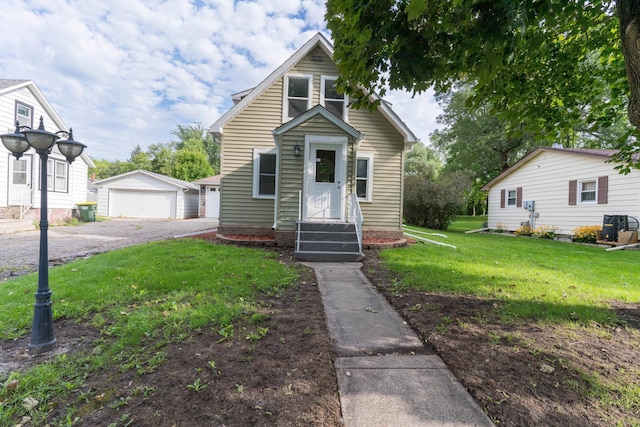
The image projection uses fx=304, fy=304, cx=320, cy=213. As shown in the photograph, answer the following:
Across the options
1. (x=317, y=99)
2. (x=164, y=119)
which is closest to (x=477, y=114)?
(x=317, y=99)

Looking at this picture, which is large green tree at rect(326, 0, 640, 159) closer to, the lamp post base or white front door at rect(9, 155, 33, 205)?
the lamp post base

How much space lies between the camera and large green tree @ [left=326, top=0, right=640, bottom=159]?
269 cm

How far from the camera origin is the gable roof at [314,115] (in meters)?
8.34

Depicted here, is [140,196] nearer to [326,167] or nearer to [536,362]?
[326,167]

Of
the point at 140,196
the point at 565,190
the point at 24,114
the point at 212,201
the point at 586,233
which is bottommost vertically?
the point at 586,233

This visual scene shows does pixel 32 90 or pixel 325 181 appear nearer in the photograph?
pixel 325 181

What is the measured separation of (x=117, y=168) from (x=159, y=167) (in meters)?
27.0

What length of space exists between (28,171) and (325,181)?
15786mm

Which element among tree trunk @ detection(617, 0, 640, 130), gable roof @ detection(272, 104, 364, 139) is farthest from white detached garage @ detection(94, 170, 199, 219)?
tree trunk @ detection(617, 0, 640, 130)

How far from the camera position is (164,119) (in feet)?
161

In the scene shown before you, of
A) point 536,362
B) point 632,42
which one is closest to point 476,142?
point 632,42

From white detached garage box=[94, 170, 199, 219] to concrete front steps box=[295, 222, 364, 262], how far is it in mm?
18109

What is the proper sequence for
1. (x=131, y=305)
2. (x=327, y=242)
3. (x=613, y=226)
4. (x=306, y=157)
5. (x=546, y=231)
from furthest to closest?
(x=546, y=231) < (x=613, y=226) < (x=306, y=157) < (x=327, y=242) < (x=131, y=305)

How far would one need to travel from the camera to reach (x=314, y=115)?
8.41 m
